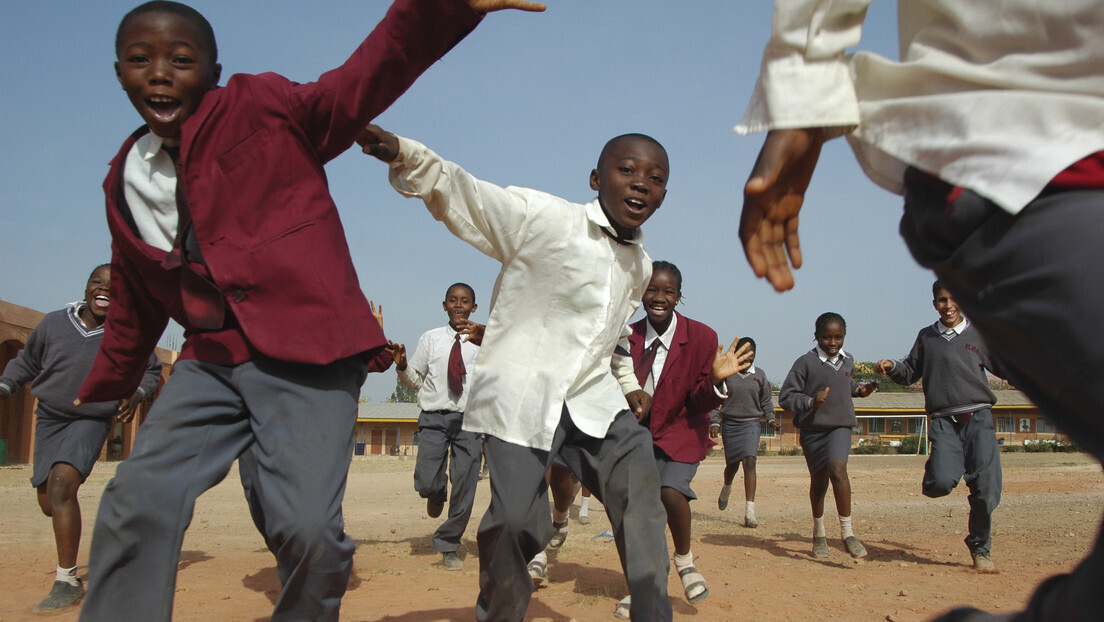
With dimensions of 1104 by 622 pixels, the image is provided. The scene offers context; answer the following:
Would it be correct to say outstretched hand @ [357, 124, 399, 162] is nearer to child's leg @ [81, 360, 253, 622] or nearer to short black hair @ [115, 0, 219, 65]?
short black hair @ [115, 0, 219, 65]

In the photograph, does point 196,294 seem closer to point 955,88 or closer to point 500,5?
point 500,5

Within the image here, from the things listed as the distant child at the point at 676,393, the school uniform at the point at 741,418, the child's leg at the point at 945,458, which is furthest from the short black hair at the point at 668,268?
the school uniform at the point at 741,418

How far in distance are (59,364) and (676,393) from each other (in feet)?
13.4

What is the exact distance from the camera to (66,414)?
531 centimetres

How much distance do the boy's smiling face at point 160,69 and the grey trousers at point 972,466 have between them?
234 inches

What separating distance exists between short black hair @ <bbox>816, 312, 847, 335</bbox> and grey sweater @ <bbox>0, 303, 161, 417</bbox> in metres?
5.69

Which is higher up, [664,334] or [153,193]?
[153,193]

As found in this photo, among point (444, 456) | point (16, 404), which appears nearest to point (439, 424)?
point (444, 456)

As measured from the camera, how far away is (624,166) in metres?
3.90

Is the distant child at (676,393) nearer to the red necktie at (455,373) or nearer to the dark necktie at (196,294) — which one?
the red necktie at (455,373)

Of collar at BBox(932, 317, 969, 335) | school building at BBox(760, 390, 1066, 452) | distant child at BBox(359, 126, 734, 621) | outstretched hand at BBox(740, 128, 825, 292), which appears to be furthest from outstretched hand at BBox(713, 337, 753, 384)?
school building at BBox(760, 390, 1066, 452)

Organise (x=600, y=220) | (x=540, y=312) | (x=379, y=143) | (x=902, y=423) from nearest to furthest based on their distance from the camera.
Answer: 1. (x=379, y=143)
2. (x=540, y=312)
3. (x=600, y=220)
4. (x=902, y=423)

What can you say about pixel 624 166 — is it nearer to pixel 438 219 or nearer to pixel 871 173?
pixel 438 219

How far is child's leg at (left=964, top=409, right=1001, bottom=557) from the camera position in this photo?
6301mm
